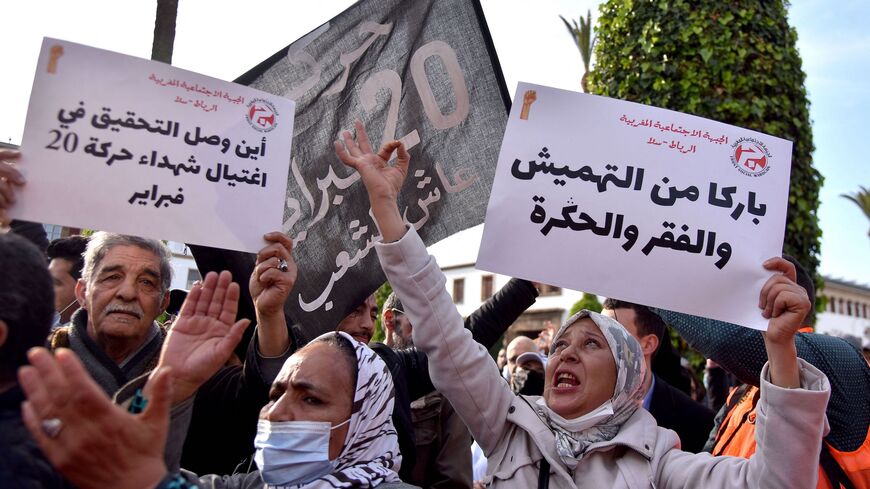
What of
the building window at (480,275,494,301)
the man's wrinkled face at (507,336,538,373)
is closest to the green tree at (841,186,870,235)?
the building window at (480,275,494,301)

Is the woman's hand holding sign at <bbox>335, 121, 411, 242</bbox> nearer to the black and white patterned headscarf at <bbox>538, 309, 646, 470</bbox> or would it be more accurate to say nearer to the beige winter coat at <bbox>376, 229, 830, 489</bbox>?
the beige winter coat at <bbox>376, 229, 830, 489</bbox>

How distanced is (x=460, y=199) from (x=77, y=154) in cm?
176

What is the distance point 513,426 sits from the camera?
8.84 feet

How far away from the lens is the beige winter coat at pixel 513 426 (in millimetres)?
2506

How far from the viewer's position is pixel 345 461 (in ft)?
7.82

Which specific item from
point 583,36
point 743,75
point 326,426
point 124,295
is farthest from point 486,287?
point 326,426

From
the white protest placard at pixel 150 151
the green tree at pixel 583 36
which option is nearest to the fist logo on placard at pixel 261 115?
the white protest placard at pixel 150 151

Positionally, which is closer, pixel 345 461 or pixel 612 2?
pixel 345 461

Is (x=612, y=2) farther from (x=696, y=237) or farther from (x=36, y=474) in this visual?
(x=36, y=474)

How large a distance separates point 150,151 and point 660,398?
2878mm

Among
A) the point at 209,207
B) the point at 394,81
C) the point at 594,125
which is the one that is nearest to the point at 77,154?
the point at 209,207

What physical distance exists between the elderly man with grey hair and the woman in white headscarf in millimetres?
925

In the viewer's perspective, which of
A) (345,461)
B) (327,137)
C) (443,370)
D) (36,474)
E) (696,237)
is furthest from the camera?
(327,137)

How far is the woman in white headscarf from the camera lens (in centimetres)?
237
